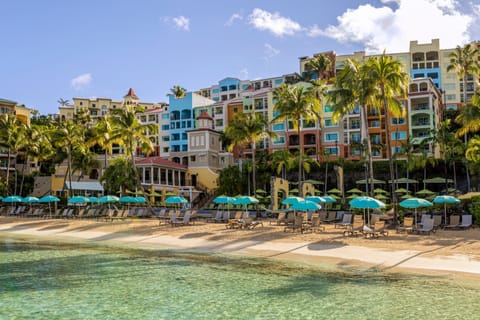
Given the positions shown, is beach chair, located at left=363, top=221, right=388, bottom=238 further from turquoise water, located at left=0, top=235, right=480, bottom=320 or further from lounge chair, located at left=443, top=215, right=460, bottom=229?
turquoise water, located at left=0, top=235, right=480, bottom=320

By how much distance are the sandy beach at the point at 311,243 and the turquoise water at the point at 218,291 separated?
1.86m

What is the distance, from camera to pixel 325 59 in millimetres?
81875

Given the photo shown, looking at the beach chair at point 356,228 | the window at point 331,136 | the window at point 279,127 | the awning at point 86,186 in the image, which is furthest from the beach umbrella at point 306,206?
the window at point 279,127

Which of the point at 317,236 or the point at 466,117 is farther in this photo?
the point at 466,117

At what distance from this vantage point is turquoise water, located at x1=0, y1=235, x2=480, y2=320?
505 inches

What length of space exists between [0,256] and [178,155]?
5516 centimetres

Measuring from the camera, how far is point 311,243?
24.9 metres

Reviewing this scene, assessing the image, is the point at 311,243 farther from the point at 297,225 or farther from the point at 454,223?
the point at 454,223

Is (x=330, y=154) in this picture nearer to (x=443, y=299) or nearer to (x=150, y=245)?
(x=150, y=245)

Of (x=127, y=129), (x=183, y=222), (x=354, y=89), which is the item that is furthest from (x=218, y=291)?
(x=127, y=129)

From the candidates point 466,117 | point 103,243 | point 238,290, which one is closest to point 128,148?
point 103,243

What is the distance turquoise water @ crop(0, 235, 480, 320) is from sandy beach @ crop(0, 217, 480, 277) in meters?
1.86

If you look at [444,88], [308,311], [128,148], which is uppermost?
[444,88]

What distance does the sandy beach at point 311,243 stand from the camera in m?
19.5
